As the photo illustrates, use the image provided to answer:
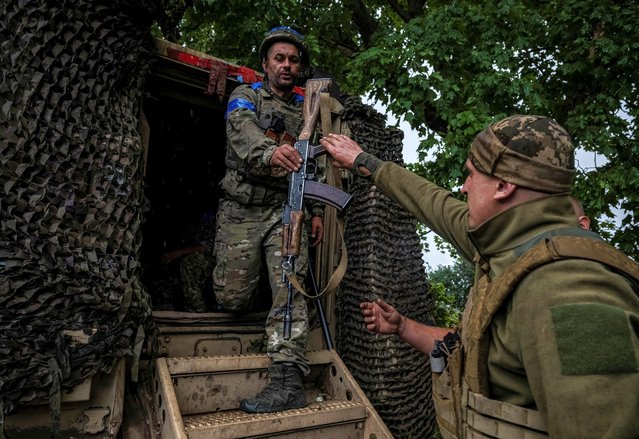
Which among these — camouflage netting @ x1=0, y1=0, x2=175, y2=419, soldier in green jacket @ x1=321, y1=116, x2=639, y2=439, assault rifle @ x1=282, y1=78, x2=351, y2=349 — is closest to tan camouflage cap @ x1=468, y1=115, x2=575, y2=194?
soldier in green jacket @ x1=321, y1=116, x2=639, y2=439

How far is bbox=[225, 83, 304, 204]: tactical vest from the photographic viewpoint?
3553 millimetres

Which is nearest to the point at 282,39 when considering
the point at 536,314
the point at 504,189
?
the point at 504,189

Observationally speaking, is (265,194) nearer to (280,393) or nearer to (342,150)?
(342,150)

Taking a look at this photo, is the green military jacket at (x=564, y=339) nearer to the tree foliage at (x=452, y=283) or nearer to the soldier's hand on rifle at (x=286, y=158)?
the soldier's hand on rifle at (x=286, y=158)

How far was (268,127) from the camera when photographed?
355cm

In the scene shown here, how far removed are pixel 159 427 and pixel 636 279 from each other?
2.30 metres

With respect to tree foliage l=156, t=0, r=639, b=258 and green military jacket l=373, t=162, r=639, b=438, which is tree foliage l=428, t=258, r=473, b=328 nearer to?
tree foliage l=156, t=0, r=639, b=258

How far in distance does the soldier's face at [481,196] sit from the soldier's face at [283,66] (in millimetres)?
2168

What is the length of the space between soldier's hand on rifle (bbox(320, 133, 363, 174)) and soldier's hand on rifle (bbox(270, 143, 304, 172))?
0.24m

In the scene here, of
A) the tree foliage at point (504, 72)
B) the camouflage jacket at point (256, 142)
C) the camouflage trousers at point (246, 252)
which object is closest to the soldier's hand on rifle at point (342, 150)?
the camouflage jacket at point (256, 142)

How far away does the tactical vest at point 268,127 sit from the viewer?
355 centimetres

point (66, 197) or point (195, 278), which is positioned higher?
point (66, 197)

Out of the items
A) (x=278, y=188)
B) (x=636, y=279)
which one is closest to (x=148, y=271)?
(x=278, y=188)

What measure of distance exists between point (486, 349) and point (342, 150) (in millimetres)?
1527
